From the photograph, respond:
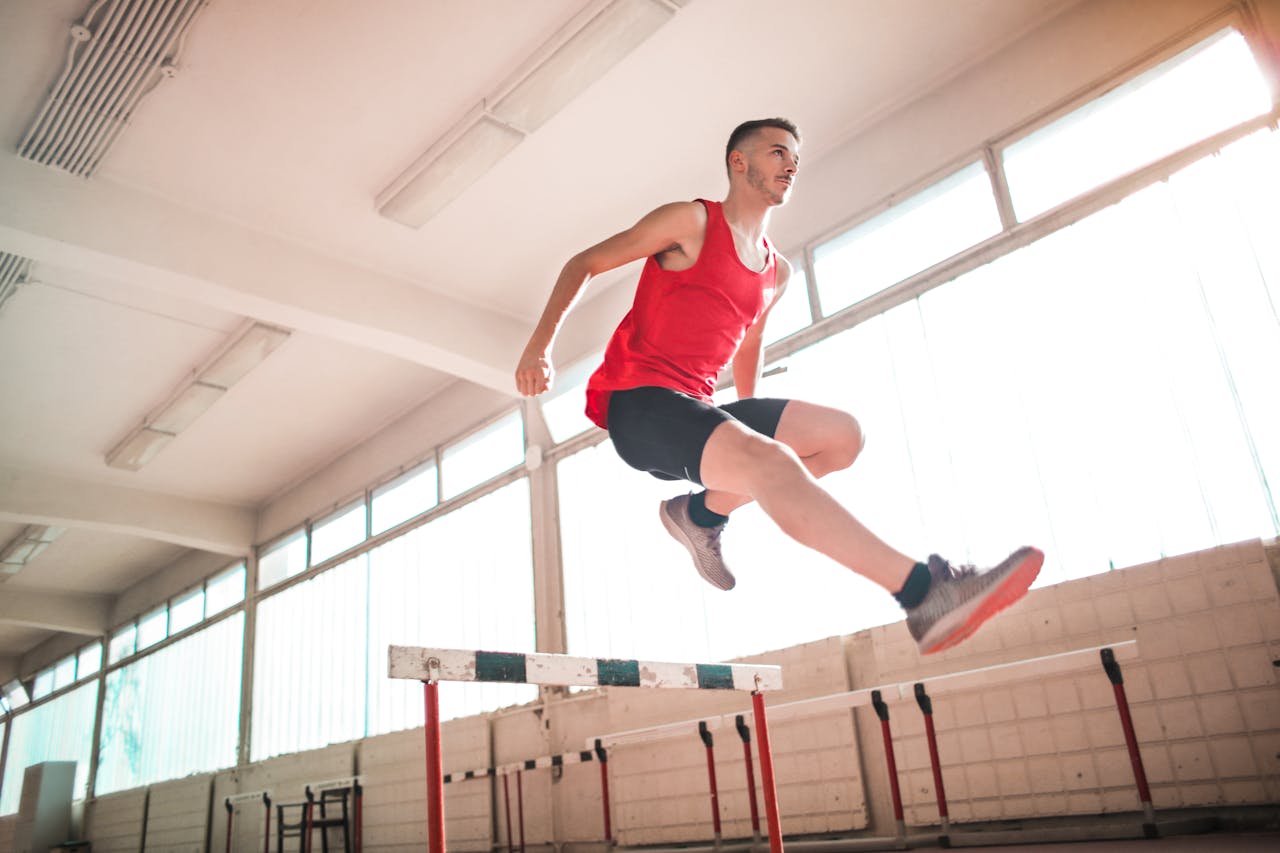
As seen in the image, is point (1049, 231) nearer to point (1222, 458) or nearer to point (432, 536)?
point (1222, 458)

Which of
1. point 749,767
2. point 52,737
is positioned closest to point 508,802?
point 749,767

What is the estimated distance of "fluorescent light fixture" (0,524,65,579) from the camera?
10.9 m

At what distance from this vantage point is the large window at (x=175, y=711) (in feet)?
35.5

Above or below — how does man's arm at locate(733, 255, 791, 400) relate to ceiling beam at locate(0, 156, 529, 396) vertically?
below

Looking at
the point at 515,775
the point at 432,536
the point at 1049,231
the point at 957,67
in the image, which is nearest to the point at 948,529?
the point at 1049,231

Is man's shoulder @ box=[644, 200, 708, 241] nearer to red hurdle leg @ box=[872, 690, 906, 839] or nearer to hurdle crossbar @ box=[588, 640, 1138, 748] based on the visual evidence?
hurdle crossbar @ box=[588, 640, 1138, 748]

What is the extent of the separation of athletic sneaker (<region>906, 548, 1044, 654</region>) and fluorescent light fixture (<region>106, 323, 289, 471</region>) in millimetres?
6553

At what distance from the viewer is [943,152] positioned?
17.3 ft

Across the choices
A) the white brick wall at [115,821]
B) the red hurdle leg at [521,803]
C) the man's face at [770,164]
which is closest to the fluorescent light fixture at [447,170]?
the man's face at [770,164]

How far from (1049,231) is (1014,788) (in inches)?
105

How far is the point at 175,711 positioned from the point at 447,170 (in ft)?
29.9

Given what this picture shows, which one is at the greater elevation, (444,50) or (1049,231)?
(444,50)

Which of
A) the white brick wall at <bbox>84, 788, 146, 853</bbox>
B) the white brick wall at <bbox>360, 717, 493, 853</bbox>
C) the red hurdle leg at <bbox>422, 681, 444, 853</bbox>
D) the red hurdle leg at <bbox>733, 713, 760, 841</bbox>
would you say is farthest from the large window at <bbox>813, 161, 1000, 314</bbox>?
the white brick wall at <bbox>84, 788, 146, 853</bbox>

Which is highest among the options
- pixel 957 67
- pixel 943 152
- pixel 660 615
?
pixel 957 67
